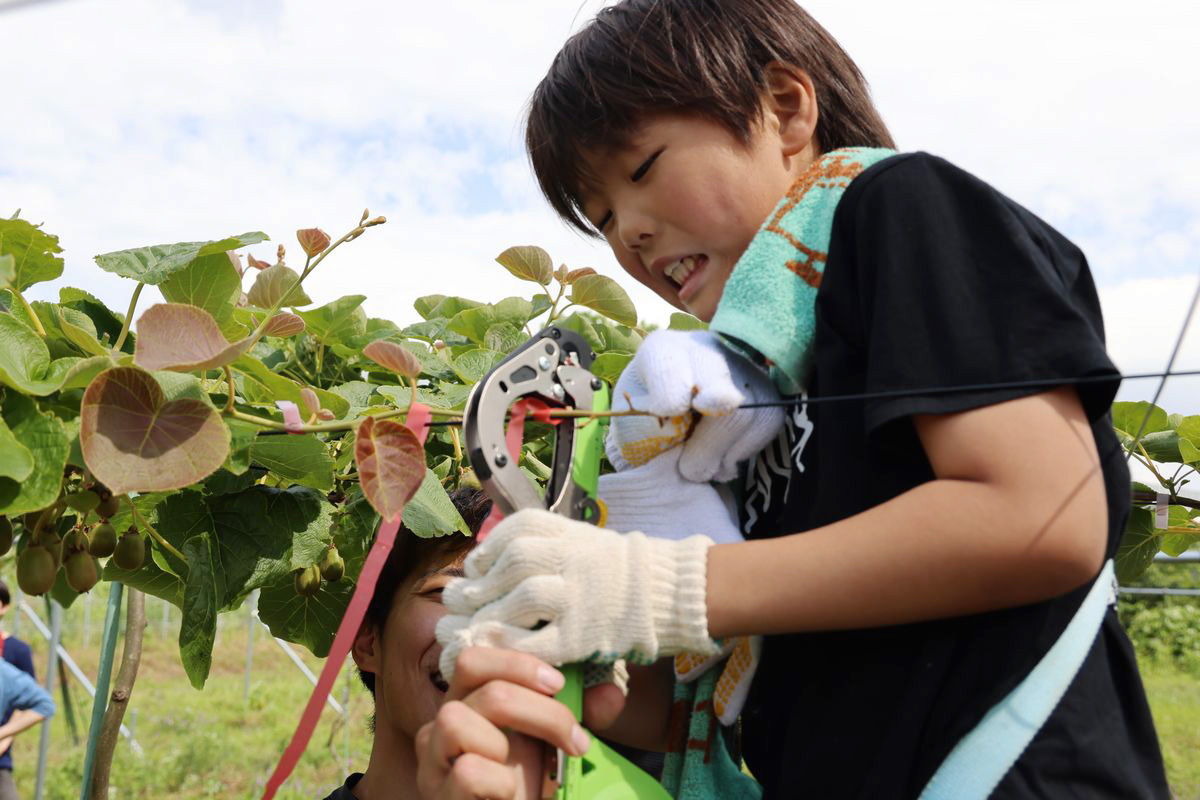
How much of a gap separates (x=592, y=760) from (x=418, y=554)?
1021 mm

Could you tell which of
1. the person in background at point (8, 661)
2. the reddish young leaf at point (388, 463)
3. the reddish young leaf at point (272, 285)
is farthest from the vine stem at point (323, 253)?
the person in background at point (8, 661)

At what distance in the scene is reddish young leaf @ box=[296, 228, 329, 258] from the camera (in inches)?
50.6

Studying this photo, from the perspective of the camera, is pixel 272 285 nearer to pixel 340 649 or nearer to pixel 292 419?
pixel 292 419

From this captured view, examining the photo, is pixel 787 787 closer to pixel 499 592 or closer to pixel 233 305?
pixel 499 592

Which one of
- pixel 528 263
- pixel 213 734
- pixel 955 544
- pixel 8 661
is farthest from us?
pixel 213 734

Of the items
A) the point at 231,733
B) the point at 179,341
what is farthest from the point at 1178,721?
the point at 179,341

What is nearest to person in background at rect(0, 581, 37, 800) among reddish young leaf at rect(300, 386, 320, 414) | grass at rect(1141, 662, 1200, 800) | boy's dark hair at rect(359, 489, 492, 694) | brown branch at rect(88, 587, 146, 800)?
brown branch at rect(88, 587, 146, 800)

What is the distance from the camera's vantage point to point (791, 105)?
1.12 meters

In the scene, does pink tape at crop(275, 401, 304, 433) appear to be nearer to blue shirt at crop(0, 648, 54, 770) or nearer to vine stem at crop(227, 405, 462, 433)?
vine stem at crop(227, 405, 462, 433)

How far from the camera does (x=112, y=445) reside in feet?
2.99

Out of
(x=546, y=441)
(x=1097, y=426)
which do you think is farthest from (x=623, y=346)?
(x=1097, y=426)

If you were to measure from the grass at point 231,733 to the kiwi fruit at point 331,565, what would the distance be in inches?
180

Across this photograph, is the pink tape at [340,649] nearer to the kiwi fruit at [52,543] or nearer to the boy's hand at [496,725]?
the boy's hand at [496,725]

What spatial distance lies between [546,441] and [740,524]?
566 millimetres
